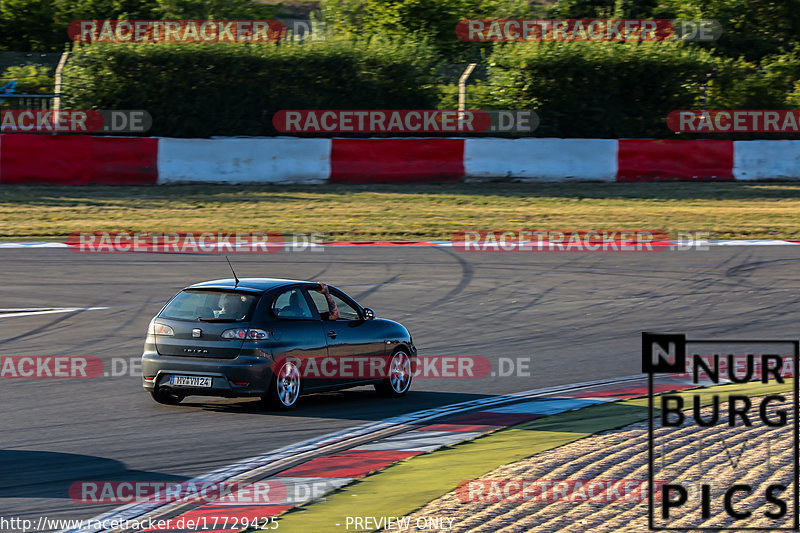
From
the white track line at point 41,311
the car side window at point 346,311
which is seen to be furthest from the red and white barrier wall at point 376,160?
the car side window at point 346,311

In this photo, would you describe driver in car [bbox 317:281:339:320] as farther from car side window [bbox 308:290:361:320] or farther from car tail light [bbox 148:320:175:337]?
car tail light [bbox 148:320:175:337]

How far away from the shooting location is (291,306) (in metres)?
9.74

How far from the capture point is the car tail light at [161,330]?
9328mm

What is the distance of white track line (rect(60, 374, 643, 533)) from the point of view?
241 inches

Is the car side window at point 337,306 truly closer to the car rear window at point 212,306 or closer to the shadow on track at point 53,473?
the car rear window at point 212,306

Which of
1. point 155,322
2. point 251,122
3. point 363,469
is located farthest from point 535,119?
point 363,469

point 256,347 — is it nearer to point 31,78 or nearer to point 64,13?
point 31,78

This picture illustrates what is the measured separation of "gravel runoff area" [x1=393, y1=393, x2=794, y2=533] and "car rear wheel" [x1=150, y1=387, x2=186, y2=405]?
3436 millimetres

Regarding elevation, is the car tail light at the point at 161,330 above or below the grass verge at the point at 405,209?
below

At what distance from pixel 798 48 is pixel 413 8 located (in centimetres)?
1211

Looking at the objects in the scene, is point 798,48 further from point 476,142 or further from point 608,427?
point 608,427

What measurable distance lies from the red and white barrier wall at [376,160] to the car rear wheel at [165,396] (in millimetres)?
15440

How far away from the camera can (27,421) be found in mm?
8664

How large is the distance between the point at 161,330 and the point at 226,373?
805mm
